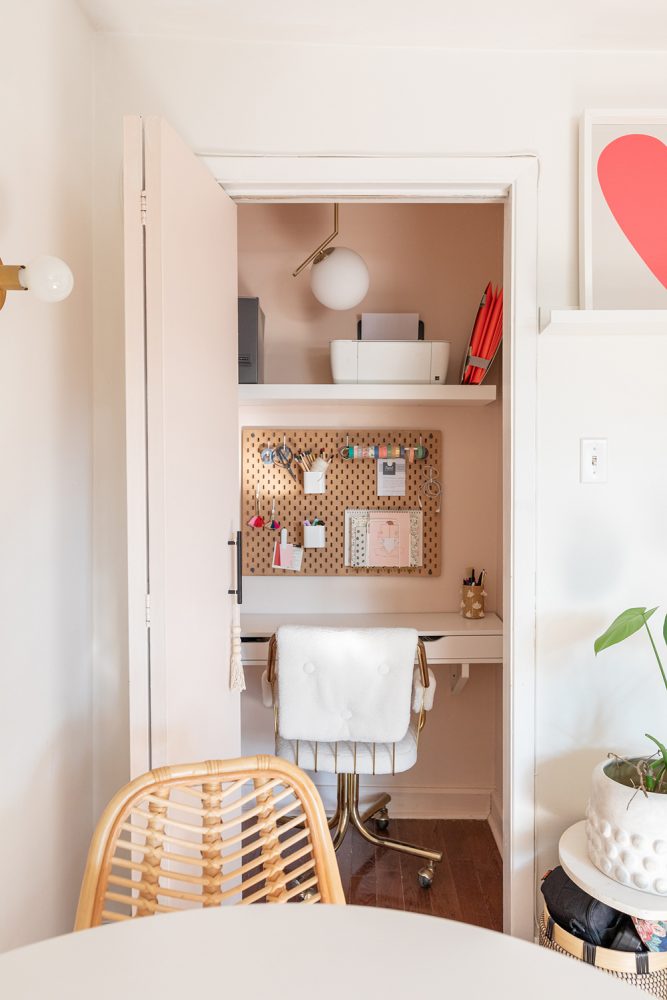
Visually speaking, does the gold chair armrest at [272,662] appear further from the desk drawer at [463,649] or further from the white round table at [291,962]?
the white round table at [291,962]

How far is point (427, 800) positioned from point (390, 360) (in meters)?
1.80

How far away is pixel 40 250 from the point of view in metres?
A: 1.50

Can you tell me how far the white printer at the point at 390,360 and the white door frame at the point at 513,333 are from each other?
776 mm

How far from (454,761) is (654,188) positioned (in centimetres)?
223

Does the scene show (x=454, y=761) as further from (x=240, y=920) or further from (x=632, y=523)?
(x=240, y=920)

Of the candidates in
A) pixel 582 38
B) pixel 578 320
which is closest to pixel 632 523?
pixel 578 320

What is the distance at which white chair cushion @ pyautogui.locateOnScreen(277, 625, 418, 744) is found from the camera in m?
2.17

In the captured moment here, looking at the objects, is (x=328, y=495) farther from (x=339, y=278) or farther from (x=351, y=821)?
(x=351, y=821)

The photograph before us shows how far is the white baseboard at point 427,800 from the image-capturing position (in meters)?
2.94

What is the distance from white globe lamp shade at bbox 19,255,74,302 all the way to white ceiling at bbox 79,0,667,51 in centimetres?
96

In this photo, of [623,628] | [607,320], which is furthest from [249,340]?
[623,628]

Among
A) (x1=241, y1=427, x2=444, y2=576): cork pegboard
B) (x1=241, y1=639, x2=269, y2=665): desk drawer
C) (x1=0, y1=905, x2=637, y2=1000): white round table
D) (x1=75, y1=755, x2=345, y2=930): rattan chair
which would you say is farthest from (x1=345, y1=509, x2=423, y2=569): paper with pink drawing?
(x1=0, y1=905, x2=637, y2=1000): white round table

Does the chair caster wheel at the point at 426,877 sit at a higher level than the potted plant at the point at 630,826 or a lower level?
lower

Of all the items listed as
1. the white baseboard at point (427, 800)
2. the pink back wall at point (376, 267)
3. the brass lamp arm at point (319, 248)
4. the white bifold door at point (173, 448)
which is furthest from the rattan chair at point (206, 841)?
the brass lamp arm at point (319, 248)
